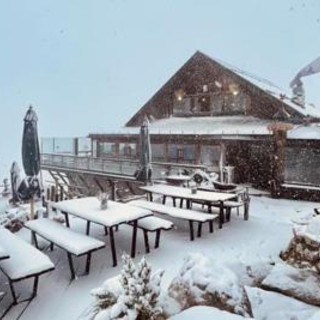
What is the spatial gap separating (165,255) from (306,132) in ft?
31.9

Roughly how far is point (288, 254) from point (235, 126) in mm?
11026

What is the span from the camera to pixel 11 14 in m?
133

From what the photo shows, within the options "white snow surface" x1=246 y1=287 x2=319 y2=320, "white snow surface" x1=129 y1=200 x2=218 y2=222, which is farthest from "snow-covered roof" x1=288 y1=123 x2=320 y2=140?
"white snow surface" x1=246 y1=287 x2=319 y2=320

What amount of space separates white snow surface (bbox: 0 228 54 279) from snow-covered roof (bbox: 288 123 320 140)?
11306mm

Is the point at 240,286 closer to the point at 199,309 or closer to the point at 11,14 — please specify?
the point at 199,309

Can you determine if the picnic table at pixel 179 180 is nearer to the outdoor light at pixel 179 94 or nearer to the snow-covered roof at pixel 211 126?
the snow-covered roof at pixel 211 126

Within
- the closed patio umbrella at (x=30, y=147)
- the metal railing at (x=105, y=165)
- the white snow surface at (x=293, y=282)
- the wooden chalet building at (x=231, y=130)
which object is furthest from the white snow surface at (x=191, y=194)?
the wooden chalet building at (x=231, y=130)

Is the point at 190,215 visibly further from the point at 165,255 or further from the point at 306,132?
the point at 306,132

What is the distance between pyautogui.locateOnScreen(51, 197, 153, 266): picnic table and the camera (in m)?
6.75

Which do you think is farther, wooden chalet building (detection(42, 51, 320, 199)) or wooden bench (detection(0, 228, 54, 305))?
wooden chalet building (detection(42, 51, 320, 199))

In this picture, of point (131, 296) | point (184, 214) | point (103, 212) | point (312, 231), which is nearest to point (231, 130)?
point (184, 214)

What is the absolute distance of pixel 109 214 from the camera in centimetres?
713

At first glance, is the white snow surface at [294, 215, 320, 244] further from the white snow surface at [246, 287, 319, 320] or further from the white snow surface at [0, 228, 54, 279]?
the white snow surface at [0, 228, 54, 279]

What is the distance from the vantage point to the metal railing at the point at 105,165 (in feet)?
53.2
